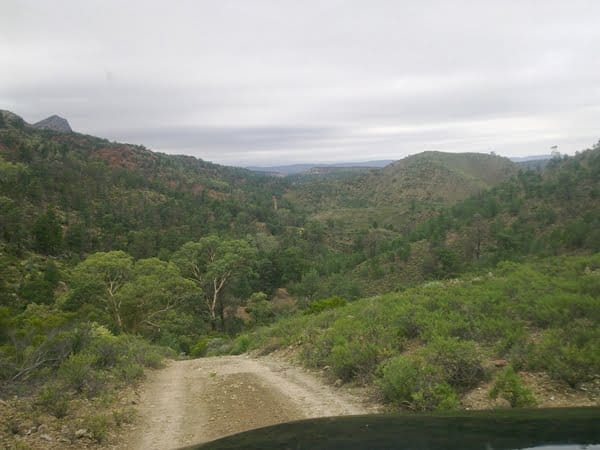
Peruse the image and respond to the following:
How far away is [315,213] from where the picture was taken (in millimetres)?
107875

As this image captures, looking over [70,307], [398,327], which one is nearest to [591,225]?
[398,327]

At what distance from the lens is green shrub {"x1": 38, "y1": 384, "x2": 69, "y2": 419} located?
269 inches

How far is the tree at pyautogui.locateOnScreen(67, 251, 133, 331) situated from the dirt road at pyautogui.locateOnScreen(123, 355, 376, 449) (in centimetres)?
1298

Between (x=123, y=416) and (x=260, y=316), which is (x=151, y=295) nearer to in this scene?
(x=260, y=316)

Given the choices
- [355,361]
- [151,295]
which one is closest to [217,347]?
[151,295]

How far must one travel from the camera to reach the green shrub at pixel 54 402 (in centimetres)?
682

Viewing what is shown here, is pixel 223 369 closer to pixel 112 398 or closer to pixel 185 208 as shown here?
pixel 112 398

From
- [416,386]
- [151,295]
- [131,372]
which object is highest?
[416,386]

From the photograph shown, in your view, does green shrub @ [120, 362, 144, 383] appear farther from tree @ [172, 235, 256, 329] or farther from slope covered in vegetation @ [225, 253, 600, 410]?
tree @ [172, 235, 256, 329]

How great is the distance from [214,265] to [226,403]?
71.2 feet

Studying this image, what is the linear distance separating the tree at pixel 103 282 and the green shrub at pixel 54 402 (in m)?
14.5

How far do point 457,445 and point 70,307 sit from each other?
2233cm

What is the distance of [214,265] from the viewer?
29016 mm

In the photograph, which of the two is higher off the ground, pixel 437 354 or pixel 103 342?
pixel 437 354
